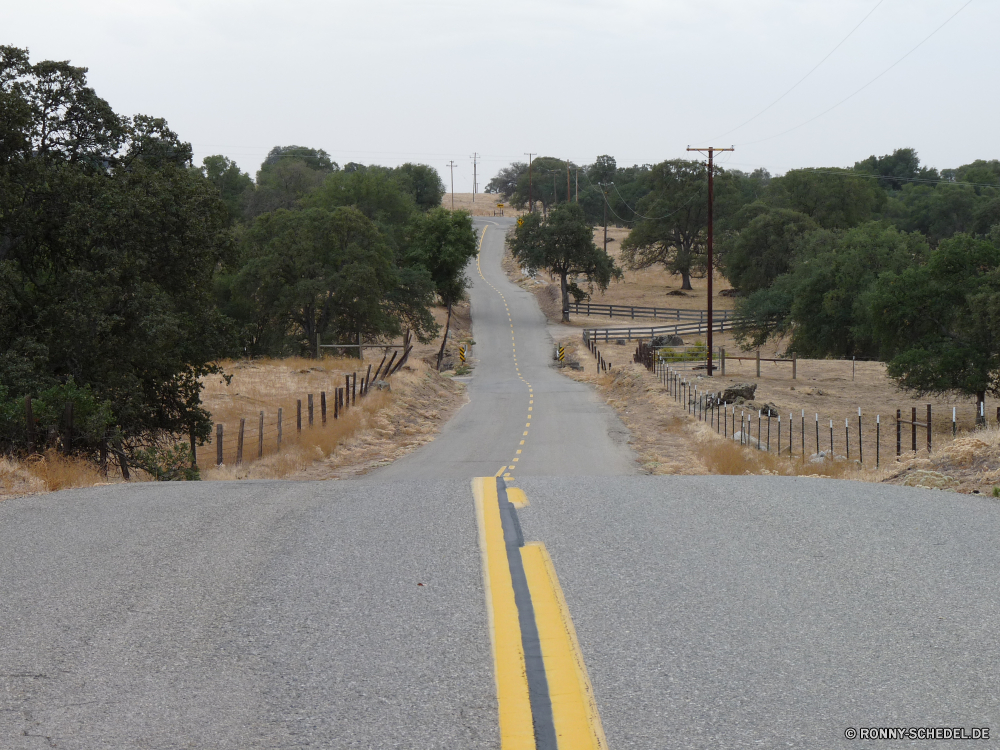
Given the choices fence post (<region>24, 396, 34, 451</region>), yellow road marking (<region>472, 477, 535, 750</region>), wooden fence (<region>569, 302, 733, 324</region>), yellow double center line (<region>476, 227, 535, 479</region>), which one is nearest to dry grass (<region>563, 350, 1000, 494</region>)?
yellow double center line (<region>476, 227, 535, 479</region>)

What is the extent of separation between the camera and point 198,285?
21.3 meters

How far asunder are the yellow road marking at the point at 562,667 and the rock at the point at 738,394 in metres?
31.5

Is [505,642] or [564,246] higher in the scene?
[564,246]

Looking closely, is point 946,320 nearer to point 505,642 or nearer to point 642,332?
point 505,642

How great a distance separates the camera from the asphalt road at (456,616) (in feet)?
10.3

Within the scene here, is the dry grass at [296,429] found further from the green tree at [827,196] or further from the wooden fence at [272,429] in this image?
the green tree at [827,196]

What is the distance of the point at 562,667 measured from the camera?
3.60 meters

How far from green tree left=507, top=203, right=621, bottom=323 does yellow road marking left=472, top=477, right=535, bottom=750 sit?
78.6 meters

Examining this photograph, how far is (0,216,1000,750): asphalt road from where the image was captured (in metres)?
3.15

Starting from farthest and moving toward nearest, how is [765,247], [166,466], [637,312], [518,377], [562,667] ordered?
[637,312]
[765,247]
[518,377]
[166,466]
[562,667]

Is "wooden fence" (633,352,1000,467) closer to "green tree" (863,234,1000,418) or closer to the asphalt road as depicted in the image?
"green tree" (863,234,1000,418)

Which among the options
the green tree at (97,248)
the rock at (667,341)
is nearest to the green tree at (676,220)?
the rock at (667,341)

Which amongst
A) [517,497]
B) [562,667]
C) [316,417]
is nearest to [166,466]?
[316,417]

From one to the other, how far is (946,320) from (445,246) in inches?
2060
